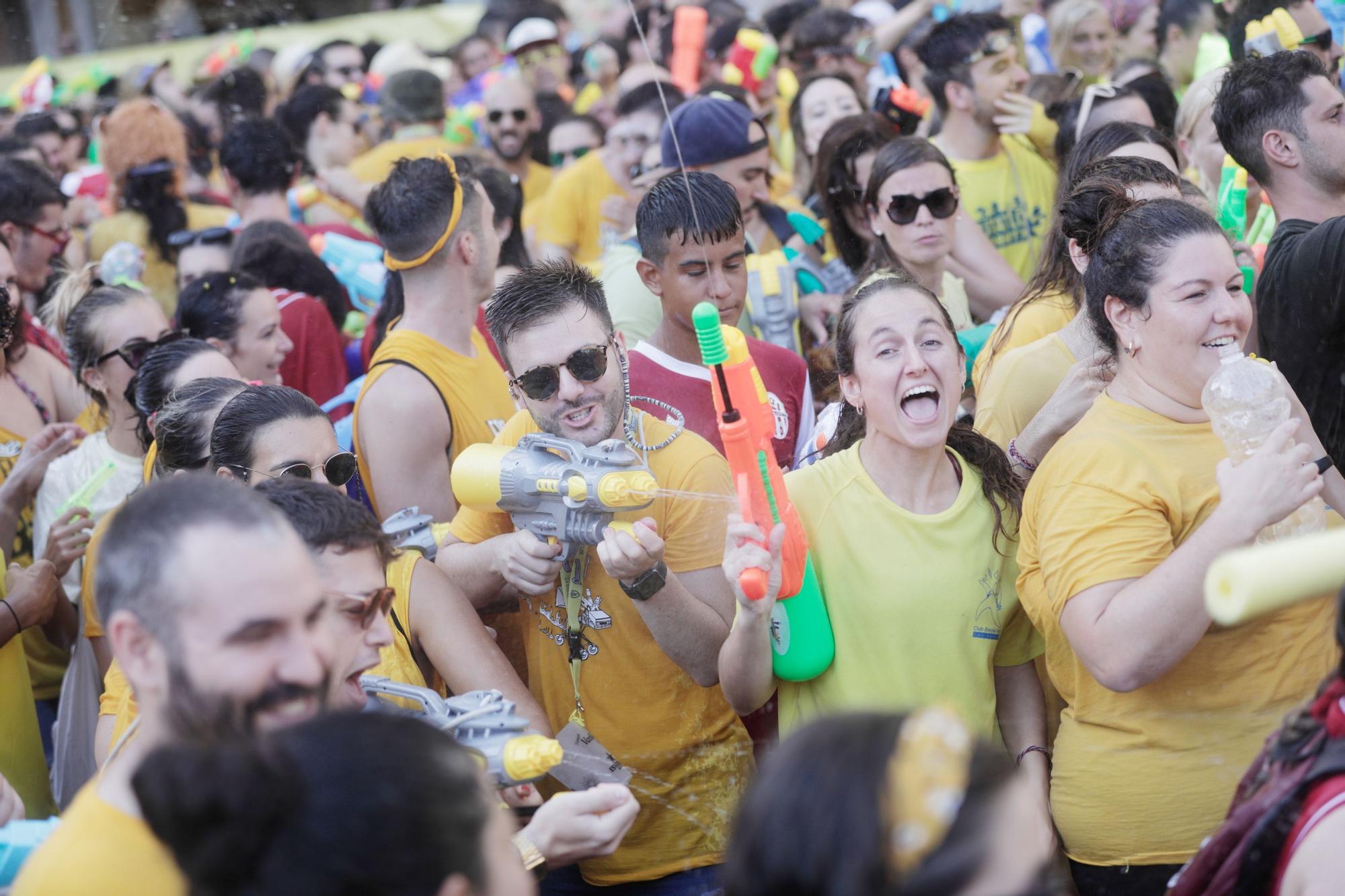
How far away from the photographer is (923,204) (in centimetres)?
462

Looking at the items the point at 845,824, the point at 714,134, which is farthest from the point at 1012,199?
the point at 845,824

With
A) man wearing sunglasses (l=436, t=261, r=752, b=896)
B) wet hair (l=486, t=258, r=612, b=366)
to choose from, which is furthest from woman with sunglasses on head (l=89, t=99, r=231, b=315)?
man wearing sunglasses (l=436, t=261, r=752, b=896)

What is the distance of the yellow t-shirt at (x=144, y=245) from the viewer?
6809mm

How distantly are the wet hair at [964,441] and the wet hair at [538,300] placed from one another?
59 centimetres

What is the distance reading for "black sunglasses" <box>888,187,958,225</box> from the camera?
462 cm

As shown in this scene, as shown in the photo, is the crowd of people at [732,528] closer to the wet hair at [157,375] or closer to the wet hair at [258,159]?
the wet hair at [157,375]

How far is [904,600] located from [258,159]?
5268 millimetres

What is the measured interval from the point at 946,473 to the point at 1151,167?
140 centimetres

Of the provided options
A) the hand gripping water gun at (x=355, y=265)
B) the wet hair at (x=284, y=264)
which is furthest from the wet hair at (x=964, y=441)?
the hand gripping water gun at (x=355, y=265)

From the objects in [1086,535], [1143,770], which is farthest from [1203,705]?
→ [1086,535]

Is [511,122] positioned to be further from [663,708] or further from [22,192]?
[663,708]

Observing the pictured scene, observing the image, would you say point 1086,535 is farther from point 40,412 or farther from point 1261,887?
point 40,412

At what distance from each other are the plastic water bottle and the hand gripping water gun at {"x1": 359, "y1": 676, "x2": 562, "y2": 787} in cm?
155

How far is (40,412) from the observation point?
490 centimetres
